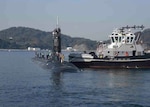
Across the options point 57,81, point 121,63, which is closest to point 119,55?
point 121,63

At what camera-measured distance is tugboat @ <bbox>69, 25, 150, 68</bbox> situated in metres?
88.6

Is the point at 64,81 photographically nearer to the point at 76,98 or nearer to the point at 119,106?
the point at 76,98

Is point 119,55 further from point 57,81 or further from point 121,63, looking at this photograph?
point 57,81

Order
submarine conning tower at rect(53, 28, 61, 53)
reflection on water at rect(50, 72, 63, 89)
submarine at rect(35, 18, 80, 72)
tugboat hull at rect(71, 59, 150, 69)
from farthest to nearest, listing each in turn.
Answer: submarine conning tower at rect(53, 28, 61, 53)
tugboat hull at rect(71, 59, 150, 69)
submarine at rect(35, 18, 80, 72)
reflection on water at rect(50, 72, 63, 89)

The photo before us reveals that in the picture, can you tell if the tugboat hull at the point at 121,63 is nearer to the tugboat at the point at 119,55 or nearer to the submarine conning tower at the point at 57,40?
the tugboat at the point at 119,55

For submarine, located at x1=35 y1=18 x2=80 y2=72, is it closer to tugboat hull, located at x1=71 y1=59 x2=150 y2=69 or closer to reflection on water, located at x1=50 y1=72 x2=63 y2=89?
reflection on water, located at x1=50 y1=72 x2=63 y2=89

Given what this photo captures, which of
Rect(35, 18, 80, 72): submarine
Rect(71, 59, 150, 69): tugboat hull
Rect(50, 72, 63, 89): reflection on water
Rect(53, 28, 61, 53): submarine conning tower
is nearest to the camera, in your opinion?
Rect(50, 72, 63, 89): reflection on water

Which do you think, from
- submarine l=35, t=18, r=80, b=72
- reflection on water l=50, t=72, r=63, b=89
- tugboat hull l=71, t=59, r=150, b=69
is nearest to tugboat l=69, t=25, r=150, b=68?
tugboat hull l=71, t=59, r=150, b=69

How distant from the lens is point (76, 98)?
39188 mm

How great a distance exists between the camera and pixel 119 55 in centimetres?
8981

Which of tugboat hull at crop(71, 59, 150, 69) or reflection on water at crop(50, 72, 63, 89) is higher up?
tugboat hull at crop(71, 59, 150, 69)

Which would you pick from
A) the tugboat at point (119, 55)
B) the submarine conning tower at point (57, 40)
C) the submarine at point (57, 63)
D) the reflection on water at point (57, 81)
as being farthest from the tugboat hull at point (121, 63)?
the reflection on water at point (57, 81)

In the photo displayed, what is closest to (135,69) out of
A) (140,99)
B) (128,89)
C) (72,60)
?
(72,60)

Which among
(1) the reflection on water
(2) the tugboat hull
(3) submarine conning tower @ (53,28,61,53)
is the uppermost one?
(3) submarine conning tower @ (53,28,61,53)
